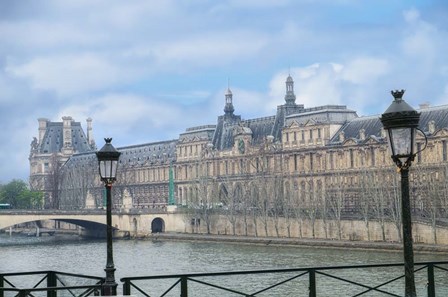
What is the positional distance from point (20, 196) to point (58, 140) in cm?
2523

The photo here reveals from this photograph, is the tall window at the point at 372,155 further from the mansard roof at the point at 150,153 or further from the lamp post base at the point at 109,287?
the lamp post base at the point at 109,287

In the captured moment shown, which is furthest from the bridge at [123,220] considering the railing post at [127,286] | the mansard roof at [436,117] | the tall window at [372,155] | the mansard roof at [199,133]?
the railing post at [127,286]

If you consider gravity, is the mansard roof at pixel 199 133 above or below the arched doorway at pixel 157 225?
above

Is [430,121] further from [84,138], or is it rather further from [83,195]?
[84,138]

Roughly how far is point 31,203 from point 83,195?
20224mm

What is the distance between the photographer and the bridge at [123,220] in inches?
3585

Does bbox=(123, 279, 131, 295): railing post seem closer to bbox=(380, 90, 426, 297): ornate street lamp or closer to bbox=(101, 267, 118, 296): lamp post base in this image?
bbox=(101, 267, 118, 296): lamp post base

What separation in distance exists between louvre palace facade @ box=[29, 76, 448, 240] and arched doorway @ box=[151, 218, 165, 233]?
7.82ft

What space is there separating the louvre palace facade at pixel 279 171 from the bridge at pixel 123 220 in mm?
2252

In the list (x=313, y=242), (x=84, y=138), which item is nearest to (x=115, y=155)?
(x=313, y=242)

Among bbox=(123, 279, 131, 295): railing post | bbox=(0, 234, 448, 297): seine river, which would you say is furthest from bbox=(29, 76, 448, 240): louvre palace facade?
bbox=(123, 279, 131, 295): railing post

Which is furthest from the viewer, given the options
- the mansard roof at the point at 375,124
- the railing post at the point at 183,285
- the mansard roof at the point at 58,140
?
the mansard roof at the point at 58,140

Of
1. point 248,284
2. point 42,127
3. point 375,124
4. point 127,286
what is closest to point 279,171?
point 375,124

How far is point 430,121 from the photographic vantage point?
77.8 m
